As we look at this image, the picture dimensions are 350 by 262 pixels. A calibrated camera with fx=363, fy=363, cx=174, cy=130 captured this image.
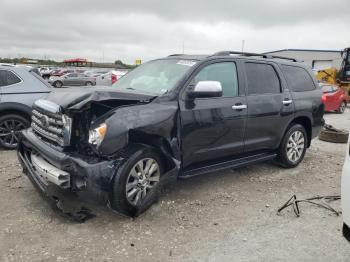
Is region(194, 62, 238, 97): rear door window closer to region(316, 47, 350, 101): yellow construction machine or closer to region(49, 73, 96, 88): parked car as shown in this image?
region(316, 47, 350, 101): yellow construction machine

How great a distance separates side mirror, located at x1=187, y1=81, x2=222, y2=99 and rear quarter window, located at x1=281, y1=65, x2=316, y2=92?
2127mm

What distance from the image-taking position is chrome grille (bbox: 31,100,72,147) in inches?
147

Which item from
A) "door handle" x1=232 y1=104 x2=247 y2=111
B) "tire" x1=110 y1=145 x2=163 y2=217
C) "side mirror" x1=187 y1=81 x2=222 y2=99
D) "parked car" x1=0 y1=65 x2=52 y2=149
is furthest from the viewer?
"parked car" x1=0 y1=65 x2=52 y2=149

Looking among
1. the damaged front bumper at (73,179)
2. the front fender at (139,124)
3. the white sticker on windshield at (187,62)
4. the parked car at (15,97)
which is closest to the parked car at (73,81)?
the parked car at (15,97)

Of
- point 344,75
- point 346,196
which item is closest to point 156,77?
point 346,196

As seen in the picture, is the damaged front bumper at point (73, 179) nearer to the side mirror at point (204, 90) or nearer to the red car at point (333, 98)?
the side mirror at point (204, 90)

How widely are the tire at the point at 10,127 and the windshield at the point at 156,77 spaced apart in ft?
8.24

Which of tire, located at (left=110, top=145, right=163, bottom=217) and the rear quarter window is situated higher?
the rear quarter window

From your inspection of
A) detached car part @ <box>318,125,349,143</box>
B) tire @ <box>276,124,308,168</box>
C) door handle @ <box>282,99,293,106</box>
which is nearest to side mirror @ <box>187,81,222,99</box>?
door handle @ <box>282,99,293,106</box>

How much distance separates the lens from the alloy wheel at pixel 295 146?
235 inches

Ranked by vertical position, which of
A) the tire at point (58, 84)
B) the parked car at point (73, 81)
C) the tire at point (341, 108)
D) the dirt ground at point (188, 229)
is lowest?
the dirt ground at point (188, 229)

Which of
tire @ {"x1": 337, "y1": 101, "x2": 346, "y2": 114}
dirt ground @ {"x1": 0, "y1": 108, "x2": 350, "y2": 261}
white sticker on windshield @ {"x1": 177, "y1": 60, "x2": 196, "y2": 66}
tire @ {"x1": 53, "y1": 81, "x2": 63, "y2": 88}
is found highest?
white sticker on windshield @ {"x1": 177, "y1": 60, "x2": 196, "y2": 66}

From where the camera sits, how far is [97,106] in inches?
148

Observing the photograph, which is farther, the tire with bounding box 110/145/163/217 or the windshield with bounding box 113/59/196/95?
the windshield with bounding box 113/59/196/95
